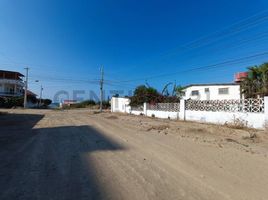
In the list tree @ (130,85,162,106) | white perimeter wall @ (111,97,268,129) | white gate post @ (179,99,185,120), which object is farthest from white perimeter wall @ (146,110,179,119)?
tree @ (130,85,162,106)

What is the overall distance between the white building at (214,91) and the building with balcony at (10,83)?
42.5 m

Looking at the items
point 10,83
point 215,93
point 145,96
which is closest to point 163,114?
point 145,96

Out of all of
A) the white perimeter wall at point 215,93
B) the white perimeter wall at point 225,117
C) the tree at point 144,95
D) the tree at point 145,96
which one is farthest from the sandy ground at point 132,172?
the white perimeter wall at point 215,93

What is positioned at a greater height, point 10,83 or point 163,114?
point 10,83

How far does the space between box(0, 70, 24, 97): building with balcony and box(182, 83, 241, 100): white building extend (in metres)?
42.5

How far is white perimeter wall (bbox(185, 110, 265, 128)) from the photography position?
10.5 meters

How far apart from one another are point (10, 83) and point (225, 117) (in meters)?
51.8

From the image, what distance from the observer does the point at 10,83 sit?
4909 centimetres

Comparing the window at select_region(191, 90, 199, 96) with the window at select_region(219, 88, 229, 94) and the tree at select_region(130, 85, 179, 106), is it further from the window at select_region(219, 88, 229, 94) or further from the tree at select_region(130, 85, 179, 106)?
the tree at select_region(130, 85, 179, 106)

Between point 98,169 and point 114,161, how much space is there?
66 centimetres

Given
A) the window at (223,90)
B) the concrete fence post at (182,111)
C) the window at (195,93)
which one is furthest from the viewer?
the window at (195,93)

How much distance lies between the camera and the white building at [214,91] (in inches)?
1143

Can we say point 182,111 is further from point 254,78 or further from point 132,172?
point 132,172

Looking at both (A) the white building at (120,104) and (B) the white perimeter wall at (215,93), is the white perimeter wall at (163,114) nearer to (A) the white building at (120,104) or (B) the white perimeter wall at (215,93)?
(A) the white building at (120,104)
